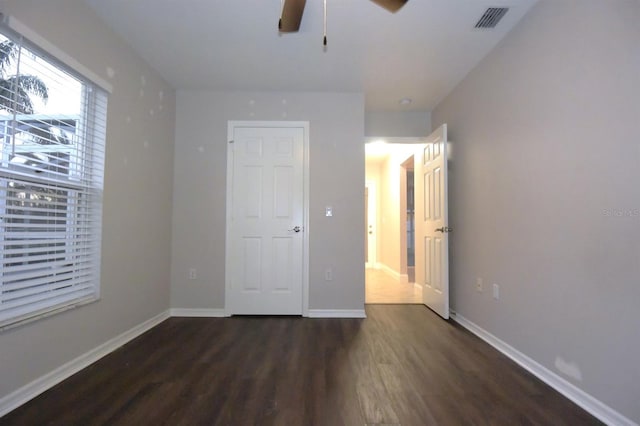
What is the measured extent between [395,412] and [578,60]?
2.16 meters

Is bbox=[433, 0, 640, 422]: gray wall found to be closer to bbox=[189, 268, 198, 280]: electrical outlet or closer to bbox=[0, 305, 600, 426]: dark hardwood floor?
bbox=[0, 305, 600, 426]: dark hardwood floor

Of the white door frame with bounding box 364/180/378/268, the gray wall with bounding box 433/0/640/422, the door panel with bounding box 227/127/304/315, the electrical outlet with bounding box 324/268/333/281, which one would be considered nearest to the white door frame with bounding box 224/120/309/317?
the door panel with bounding box 227/127/304/315

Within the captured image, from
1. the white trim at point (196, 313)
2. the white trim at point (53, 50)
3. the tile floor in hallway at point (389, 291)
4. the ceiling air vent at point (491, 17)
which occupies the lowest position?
the tile floor in hallway at point (389, 291)

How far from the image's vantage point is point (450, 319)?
10.4 ft

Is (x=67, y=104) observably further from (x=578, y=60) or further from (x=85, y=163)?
(x=578, y=60)

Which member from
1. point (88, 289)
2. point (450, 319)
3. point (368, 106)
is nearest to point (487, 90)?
point (368, 106)

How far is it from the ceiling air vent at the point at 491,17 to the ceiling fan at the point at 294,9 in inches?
36.2

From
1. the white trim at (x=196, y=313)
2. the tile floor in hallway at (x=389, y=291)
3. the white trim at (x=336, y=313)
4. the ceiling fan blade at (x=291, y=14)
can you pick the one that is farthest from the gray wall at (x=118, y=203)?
the tile floor in hallway at (x=389, y=291)

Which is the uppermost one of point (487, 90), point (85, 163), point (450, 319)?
point (487, 90)

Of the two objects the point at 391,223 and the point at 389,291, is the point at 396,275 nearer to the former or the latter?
the point at 391,223

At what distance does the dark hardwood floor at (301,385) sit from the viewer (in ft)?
5.01

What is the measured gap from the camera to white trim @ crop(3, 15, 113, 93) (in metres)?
1.55

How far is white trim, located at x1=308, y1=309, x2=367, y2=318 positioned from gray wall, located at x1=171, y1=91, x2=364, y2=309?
0.04 meters

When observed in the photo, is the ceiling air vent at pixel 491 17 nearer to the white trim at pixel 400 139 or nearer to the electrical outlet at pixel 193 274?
the white trim at pixel 400 139
